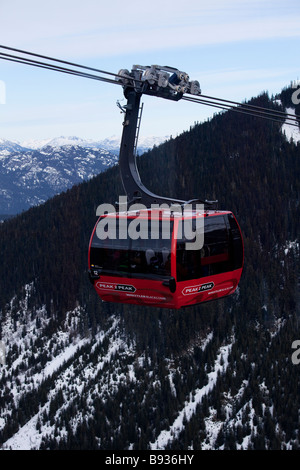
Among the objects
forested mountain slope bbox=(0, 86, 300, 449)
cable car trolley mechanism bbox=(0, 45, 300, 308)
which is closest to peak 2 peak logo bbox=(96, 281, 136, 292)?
cable car trolley mechanism bbox=(0, 45, 300, 308)

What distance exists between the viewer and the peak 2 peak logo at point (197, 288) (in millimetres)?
20125

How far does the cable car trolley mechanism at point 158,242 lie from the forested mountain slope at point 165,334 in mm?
97637

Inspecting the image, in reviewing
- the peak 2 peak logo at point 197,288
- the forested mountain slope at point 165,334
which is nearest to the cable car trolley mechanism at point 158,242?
the peak 2 peak logo at point 197,288

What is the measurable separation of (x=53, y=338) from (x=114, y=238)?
153 m

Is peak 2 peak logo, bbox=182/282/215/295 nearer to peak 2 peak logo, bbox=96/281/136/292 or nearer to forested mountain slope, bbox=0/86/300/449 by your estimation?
peak 2 peak logo, bbox=96/281/136/292

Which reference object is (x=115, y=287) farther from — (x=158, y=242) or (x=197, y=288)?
(x=197, y=288)

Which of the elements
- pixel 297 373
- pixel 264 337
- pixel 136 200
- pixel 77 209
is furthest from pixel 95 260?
pixel 77 209

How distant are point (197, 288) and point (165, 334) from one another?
130 metres

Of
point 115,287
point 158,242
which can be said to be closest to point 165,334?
point 115,287

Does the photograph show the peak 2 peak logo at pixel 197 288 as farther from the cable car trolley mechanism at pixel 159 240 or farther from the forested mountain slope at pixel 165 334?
the forested mountain slope at pixel 165 334

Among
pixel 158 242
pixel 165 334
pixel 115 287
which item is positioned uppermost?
pixel 158 242

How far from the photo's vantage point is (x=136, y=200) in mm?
21453

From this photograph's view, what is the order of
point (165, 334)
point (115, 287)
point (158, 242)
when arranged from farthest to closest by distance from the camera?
point (165, 334) → point (115, 287) → point (158, 242)

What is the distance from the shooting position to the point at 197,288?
20531mm
